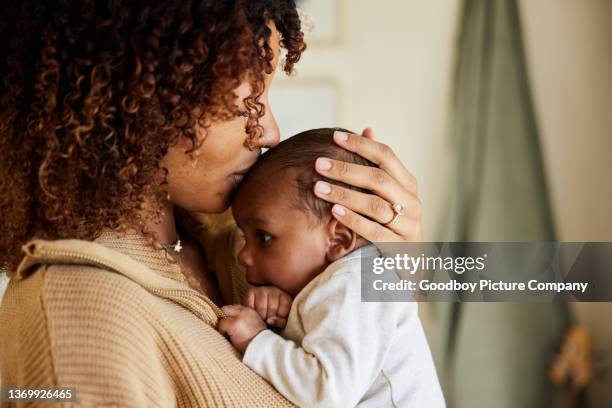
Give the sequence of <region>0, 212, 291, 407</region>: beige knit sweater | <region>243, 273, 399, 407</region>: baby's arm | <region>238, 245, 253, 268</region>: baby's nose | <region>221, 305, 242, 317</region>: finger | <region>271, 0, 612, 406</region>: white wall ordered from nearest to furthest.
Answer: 1. <region>0, 212, 291, 407</region>: beige knit sweater
2. <region>243, 273, 399, 407</region>: baby's arm
3. <region>221, 305, 242, 317</region>: finger
4. <region>238, 245, 253, 268</region>: baby's nose
5. <region>271, 0, 612, 406</region>: white wall

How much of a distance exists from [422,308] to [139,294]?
1.95 metres

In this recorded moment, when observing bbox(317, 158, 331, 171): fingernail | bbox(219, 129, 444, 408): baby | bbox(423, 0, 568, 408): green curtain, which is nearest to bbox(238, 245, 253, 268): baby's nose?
bbox(219, 129, 444, 408): baby

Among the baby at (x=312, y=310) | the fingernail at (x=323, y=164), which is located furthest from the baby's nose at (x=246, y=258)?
the fingernail at (x=323, y=164)

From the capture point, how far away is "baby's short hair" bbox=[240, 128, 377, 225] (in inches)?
45.9

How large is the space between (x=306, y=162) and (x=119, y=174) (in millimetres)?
334

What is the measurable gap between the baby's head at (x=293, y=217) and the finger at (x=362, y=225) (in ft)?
0.07

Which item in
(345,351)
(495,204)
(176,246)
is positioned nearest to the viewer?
(345,351)

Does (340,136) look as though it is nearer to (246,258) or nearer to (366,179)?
(366,179)

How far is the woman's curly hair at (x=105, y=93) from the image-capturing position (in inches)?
37.6

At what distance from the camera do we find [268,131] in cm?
118

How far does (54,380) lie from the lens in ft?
2.82

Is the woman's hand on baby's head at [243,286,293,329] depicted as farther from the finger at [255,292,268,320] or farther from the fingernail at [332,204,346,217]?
the fingernail at [332,204,346,217]

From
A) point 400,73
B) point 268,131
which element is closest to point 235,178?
point 268,131

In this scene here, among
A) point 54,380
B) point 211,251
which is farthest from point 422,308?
point 54,380
